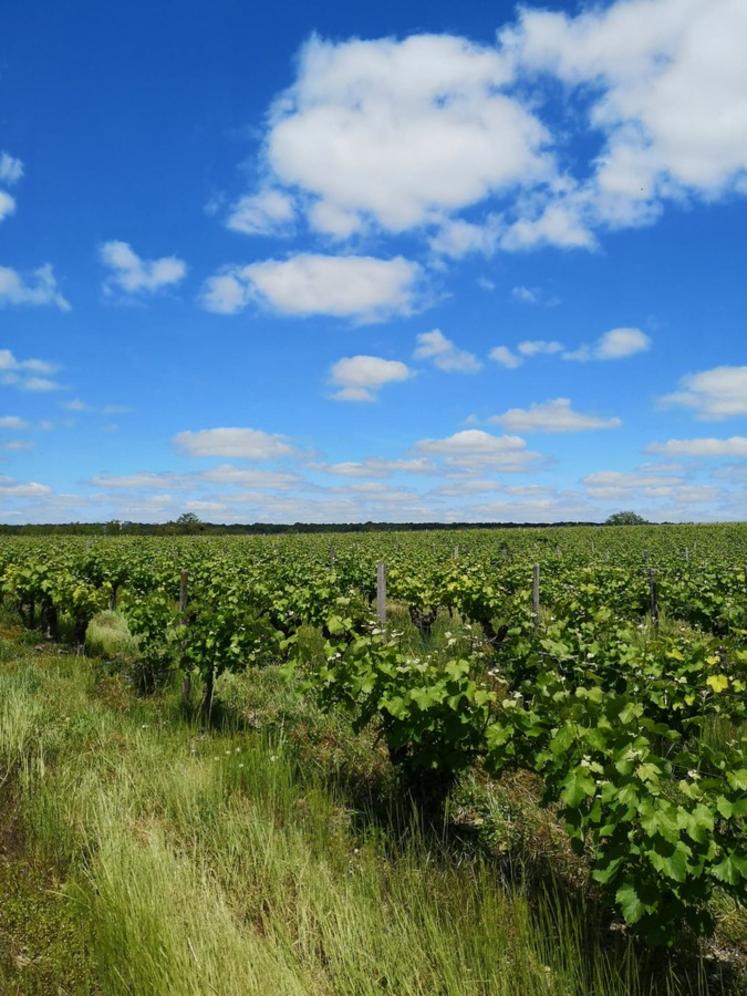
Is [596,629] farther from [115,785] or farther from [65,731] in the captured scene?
[65,731]

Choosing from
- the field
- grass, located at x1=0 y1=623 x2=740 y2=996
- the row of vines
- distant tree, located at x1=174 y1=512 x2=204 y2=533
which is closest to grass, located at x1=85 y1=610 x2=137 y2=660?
the row of vines

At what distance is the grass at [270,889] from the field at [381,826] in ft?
0.07

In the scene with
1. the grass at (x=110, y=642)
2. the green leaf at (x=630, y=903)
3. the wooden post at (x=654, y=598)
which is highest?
the wooden post at (x=654, y=598)

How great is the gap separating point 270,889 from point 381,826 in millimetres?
1269

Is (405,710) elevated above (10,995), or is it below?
above

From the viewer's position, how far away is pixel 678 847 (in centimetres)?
336

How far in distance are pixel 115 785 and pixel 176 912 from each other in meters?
2.16

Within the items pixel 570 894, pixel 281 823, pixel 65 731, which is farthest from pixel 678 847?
pixel 65 731

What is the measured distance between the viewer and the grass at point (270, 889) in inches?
136

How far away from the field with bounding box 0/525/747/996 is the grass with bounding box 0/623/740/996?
2cm

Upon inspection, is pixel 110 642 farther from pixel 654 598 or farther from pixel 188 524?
pixel 188 524

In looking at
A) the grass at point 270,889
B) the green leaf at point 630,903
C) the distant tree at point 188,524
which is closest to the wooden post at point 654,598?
the grass at point 270,889

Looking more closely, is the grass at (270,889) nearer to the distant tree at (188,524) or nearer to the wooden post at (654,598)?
the wooden post at (654,598)

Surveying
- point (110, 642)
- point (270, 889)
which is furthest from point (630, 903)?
point (110, 642)
